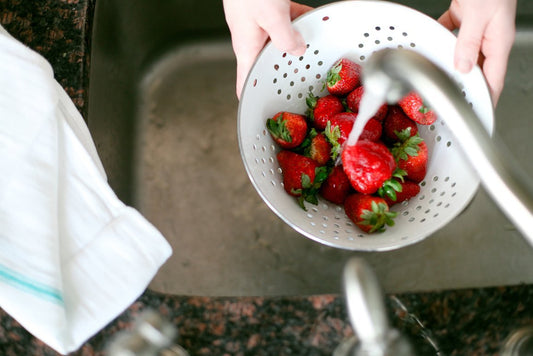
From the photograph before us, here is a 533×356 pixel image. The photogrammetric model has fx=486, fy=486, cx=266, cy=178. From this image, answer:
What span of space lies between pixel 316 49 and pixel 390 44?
0.10 meters

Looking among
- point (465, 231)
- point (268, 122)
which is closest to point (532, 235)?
point (268, 122)

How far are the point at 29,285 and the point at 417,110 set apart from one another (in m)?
0.52

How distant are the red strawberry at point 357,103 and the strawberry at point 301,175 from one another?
3.9 inches

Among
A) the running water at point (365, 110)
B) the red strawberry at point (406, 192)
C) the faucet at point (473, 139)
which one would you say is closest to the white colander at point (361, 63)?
the red strawberry at point (406, 192)

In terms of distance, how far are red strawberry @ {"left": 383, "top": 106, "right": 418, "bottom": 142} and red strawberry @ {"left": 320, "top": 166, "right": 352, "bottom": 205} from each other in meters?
0.10

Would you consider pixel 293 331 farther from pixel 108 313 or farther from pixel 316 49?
pixel 316 49

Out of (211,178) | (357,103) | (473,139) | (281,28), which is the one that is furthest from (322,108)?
(473,139)

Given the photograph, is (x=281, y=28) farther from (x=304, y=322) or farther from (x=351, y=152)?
(x=304, y=322)

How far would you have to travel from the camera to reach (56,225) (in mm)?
545

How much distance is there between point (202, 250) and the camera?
82 centimetres

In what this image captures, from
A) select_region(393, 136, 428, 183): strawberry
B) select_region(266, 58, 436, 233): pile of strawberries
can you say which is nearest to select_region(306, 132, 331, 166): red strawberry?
select_region(266, 58, 436, 233): pile of strawberries

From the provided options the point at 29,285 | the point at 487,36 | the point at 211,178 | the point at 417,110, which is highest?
the point at 487,36

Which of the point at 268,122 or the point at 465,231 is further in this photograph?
the point at 465,231

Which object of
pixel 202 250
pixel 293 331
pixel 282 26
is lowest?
pixel 202 250
